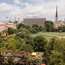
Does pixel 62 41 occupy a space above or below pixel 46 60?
above

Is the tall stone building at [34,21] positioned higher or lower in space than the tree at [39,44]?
lower

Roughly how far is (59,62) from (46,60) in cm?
149

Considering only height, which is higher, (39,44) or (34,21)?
(39,44)

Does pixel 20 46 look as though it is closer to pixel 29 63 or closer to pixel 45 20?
pixel 29 63

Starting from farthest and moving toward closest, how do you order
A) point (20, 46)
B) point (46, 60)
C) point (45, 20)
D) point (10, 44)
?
point (45, 20), point (20, 46), point (10, 44), point (46, 60)

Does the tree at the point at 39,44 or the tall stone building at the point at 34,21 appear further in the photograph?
the tall stone building at the point at 34,21

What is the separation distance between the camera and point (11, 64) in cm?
1147

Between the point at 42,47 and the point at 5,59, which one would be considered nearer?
the point at 5,59

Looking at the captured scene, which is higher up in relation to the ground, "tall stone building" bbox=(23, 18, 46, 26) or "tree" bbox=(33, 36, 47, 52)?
"tree" bbox=(33, 36, 47, 52)

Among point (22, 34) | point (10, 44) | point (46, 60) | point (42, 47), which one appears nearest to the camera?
point (46, 60)

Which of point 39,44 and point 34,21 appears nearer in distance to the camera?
point 39,44

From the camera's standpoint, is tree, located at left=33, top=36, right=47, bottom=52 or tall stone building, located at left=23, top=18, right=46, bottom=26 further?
tall stone building, located at left=23, top=18, right=46, bottom=26

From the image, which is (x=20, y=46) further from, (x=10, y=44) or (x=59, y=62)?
(x=59, y=62)

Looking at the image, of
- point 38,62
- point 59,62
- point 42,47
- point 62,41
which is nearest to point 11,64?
point 38,62
